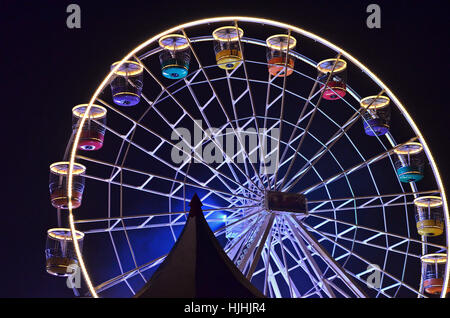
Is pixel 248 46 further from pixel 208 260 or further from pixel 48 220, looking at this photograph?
pixel 208 260

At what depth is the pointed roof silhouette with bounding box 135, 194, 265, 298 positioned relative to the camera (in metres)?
7.82

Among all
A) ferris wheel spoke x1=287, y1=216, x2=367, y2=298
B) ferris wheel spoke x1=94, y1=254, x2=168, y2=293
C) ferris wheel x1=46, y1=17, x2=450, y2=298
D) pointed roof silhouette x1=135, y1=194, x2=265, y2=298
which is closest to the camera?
pointed roof silhouette x1=135, y1=194, x2=265, y2=298

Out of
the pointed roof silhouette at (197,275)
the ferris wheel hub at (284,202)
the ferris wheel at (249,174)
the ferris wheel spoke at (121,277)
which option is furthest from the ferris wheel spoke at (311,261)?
the pointed roof silhouette at (197,275)

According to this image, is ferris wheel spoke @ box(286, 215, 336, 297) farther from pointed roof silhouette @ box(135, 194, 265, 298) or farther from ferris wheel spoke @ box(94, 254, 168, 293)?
pointed roof silhouette @ box(135, 194, 265, 298)

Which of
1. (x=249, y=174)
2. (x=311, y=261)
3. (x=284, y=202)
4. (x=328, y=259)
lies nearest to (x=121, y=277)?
(x=284, y=202)

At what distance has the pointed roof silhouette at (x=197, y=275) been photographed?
7.82m

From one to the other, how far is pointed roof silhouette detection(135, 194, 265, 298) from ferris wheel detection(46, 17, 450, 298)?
228 centimetres

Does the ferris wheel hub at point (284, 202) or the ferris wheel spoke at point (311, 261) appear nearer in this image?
the ferris wheel spoke at point (311, 261)

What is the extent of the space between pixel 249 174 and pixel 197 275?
33.6 ft

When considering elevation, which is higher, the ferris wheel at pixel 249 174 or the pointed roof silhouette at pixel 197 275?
the ferris wheel at pixel 249 174

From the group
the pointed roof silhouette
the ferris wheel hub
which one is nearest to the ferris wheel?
the ferris wheel hub

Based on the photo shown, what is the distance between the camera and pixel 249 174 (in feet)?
59.3

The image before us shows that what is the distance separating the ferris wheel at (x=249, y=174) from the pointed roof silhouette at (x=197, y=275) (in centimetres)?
228

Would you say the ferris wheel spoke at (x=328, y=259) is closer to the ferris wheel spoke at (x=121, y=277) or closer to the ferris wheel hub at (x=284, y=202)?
the ferris wheel hub at (x=284, y=202)
